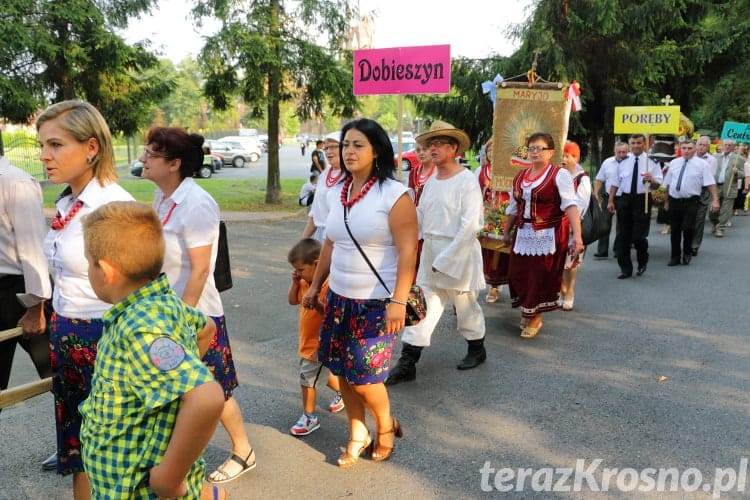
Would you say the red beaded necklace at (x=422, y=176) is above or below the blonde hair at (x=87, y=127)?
below

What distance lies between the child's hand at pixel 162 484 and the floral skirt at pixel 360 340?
1625 millimetres

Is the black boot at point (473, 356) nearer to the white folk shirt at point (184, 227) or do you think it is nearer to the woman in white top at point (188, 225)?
the woman in white top at point (188, 225)

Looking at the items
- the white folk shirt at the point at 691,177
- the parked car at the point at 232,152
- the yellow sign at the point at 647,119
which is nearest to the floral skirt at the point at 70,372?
the white folk shirt at the point at 691,177

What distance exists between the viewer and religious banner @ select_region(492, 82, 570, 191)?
7578 millimetres

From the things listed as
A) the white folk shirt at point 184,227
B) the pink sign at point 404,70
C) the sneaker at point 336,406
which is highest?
the pink sign at point 404,70

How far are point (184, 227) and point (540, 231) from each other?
3.73m

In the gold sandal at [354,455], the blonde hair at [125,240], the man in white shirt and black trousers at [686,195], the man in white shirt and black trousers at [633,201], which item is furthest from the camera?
the man in white shirt and black trousers at [686,195]

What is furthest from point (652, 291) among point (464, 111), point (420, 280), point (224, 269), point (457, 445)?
point (464, 111)

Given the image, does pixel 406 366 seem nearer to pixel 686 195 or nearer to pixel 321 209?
pixel 321 209

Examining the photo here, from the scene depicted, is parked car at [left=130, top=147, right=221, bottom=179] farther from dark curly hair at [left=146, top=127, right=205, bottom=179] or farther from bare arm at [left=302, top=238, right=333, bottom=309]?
dark curly hair at [left=146, top=127, right=205, bottom=179]

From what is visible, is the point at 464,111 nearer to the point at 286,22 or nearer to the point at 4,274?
the point at 286,22

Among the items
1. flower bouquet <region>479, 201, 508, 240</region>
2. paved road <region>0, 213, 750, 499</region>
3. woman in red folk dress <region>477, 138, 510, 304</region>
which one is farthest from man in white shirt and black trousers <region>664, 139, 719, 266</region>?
flower bouquet <region>479, 201, 508, 240</region>

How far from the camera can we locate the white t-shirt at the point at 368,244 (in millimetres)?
3217

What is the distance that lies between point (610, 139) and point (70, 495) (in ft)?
58.7
